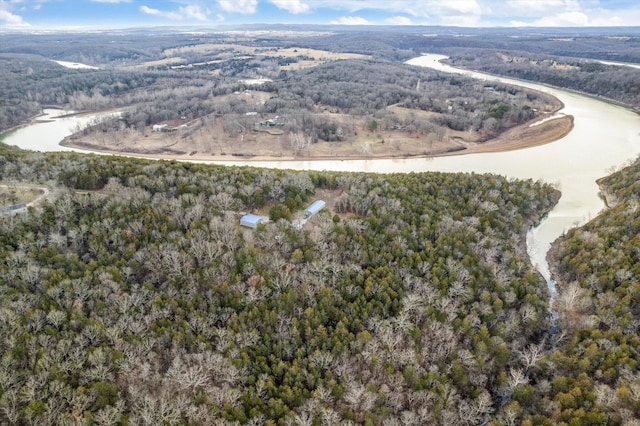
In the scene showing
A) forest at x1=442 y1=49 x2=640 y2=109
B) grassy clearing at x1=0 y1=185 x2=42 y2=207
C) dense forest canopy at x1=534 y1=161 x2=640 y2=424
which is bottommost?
dense forest canopy at x1=534 y1=161 x2=640 y2=424

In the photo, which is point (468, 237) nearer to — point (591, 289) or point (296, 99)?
point (591, 289)

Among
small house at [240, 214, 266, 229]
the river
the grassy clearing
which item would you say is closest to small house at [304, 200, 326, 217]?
small house at [240, 214, 266, 229]

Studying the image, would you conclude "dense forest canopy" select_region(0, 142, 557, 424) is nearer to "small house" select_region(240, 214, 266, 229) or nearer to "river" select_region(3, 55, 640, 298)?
"small house" select_region(240, 214, 266, 229)

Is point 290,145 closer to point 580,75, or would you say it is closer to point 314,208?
point 314,208

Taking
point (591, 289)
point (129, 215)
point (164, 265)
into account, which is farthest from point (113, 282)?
point (591, 289)

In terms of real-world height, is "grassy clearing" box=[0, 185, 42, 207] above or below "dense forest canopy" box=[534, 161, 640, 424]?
above

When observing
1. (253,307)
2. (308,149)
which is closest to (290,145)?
(308,149)

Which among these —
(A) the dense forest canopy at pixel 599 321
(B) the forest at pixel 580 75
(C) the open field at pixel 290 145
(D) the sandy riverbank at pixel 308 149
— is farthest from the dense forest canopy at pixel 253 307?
(B) the forest at pixel 580 75

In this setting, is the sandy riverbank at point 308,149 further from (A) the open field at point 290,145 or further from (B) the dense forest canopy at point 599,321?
(B) the dense forest canopy at point 599,321
